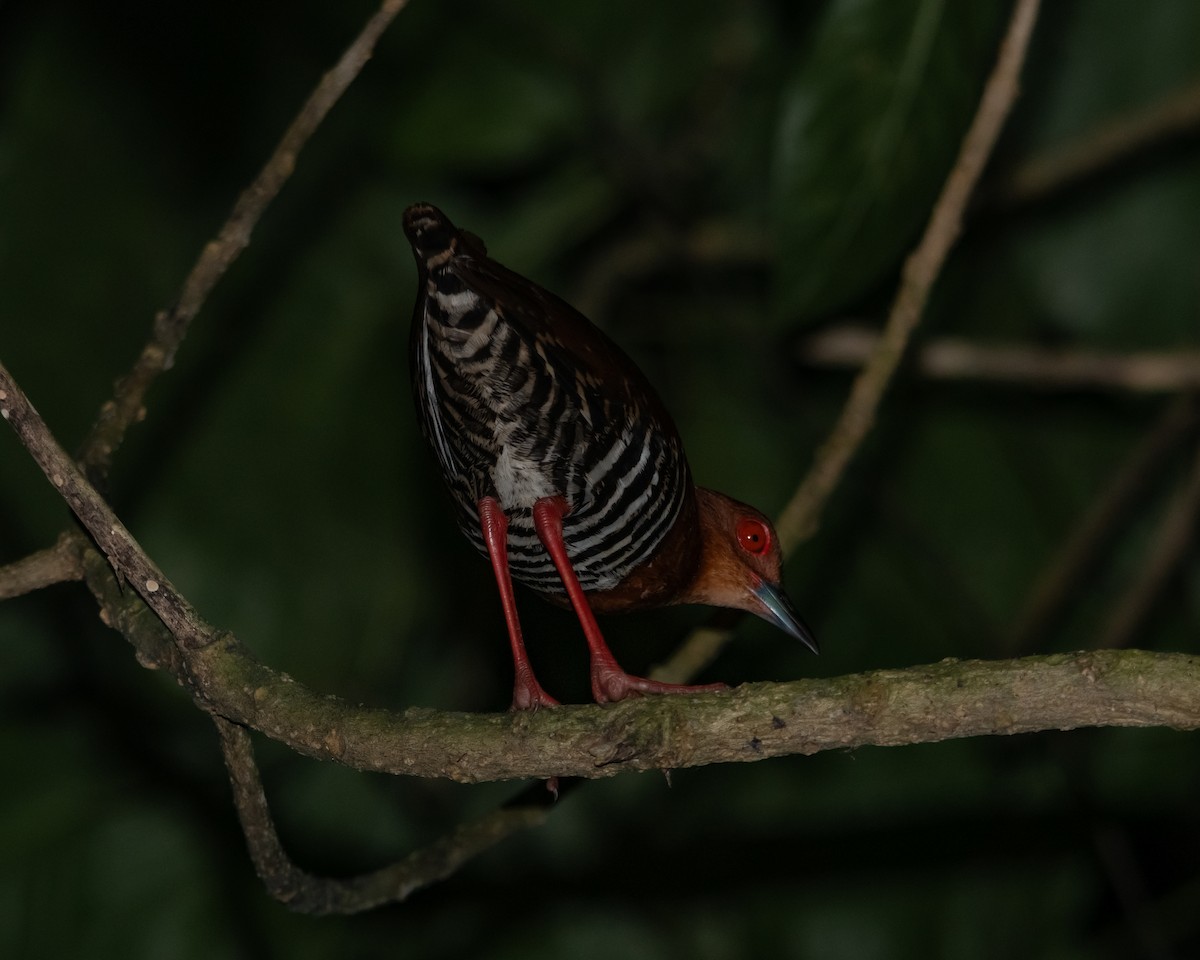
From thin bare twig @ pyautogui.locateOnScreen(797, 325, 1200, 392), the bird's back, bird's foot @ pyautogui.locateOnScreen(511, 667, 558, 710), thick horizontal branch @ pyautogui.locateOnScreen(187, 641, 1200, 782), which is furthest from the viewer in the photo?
thin bare twig @ pyautogui.locateOnScreen(797, 325, 1200, 392)

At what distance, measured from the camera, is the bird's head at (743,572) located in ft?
9.32

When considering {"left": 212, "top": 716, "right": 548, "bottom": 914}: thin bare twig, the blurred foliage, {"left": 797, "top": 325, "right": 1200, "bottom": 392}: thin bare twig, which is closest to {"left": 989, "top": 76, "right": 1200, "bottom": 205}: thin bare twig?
the blurred foliage

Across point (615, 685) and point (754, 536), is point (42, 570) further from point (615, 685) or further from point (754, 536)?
point (754, 536)

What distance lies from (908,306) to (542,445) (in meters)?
0.95

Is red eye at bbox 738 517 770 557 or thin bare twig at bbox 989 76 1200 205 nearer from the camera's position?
red eye at bbox 738 517 770 557

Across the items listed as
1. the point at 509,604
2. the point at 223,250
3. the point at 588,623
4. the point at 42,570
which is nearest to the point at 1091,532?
the point at 588,623

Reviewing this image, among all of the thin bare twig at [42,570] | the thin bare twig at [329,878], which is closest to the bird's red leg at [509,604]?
the thin bare twig at [329,878]

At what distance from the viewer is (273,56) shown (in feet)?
13.4

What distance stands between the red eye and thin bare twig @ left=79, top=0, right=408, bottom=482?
1134 millimetres

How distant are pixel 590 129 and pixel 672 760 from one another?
277 cm

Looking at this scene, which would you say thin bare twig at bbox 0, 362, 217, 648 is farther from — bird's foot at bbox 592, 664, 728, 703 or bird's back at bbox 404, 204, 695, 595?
bird's foot at bbox 592, 664, 728, 703

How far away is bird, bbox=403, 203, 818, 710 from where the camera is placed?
2.19 meters

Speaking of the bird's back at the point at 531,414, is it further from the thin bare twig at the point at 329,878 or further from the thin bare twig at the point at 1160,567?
the thin bare twig at the point at 1160,567

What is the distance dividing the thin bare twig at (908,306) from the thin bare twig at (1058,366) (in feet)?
3.37
